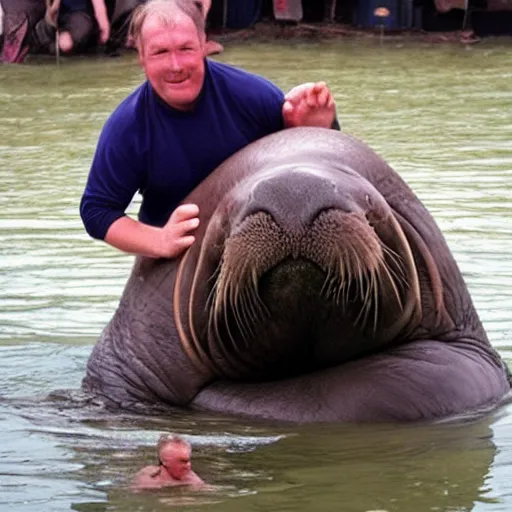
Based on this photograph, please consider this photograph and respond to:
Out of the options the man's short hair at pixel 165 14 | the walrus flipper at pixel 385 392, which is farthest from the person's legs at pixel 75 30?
the walrus flipper at pixel 385 392

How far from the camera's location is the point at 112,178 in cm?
675

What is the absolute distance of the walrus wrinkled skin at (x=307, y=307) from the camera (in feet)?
19.3

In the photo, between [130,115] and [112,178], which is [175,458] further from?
[130,115]

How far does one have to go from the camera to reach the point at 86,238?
10.2 m

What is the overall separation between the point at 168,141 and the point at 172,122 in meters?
0.09

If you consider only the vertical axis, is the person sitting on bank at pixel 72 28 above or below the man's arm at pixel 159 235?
below

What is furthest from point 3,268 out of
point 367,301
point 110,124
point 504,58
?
point 504,58


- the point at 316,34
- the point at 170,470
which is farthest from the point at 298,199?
the point at 316,34

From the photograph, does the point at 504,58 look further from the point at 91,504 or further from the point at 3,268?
the point at 91,504

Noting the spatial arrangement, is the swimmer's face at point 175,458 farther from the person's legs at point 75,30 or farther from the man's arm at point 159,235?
the person's legs at point 75,30

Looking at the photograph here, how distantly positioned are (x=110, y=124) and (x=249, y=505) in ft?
6.86

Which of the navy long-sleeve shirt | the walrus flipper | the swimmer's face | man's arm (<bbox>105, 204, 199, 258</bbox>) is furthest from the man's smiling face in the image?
the swimmer's face

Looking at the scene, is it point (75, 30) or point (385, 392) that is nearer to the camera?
point (385, 392)

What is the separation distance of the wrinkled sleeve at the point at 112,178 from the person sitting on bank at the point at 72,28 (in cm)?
1364
